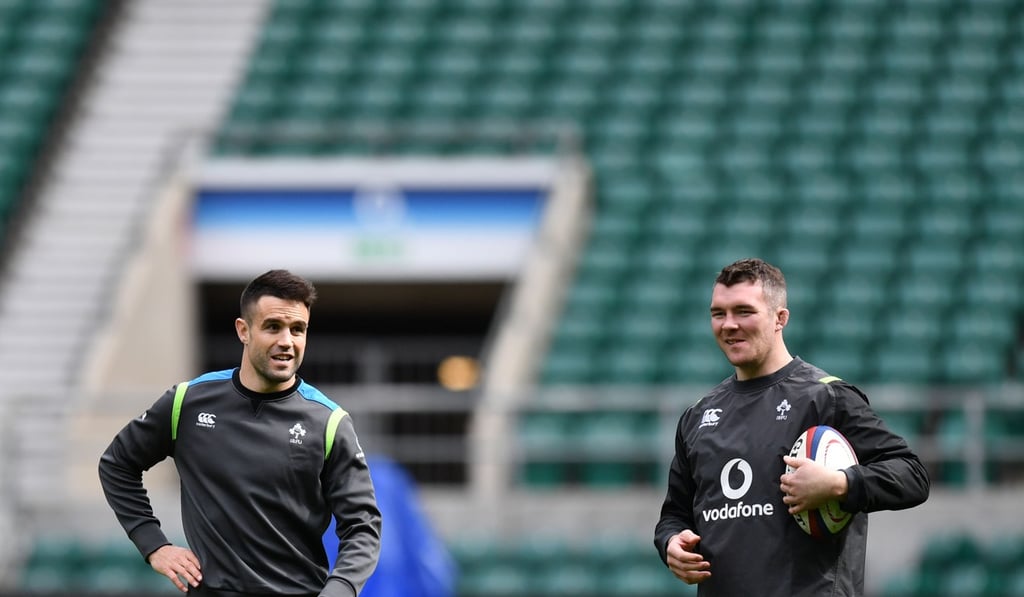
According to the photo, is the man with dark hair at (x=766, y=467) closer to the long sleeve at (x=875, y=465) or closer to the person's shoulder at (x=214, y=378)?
the long sleeve at (x=875, y=465)

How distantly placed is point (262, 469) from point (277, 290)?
0.55 m

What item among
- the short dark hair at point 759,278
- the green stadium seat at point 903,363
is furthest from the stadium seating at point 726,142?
the short dark hair at point 759,278

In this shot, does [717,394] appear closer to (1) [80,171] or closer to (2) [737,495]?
(2) [737,495]

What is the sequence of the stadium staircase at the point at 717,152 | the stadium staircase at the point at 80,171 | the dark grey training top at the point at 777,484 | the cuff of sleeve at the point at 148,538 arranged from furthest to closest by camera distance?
the stadium staircase at the point at 717,152 < the stadium staircase at the point at 80,171 < the cuff of sleeve at the point at 148,538 < the dark grey training top at the point at 777,484

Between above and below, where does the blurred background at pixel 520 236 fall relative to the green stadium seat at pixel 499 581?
above

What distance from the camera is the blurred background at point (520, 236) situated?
38.1 feet

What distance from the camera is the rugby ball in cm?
466

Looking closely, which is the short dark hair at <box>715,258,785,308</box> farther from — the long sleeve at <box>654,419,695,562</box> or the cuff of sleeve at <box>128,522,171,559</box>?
the cuff of sleeve at <box>128,522,171,559</box>

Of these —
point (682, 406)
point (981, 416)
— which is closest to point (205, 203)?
point (682, 406)

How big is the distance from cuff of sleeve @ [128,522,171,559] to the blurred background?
19.8ft

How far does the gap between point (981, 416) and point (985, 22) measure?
6.23 m

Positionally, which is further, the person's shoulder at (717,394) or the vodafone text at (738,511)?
the person's shoulder at (717,394)

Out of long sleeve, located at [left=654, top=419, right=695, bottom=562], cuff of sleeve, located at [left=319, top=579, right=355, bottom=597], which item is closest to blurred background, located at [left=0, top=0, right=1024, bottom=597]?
long sleeve, located at [left=654, top=419, right=695, bottom=562]

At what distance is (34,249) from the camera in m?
14.8
